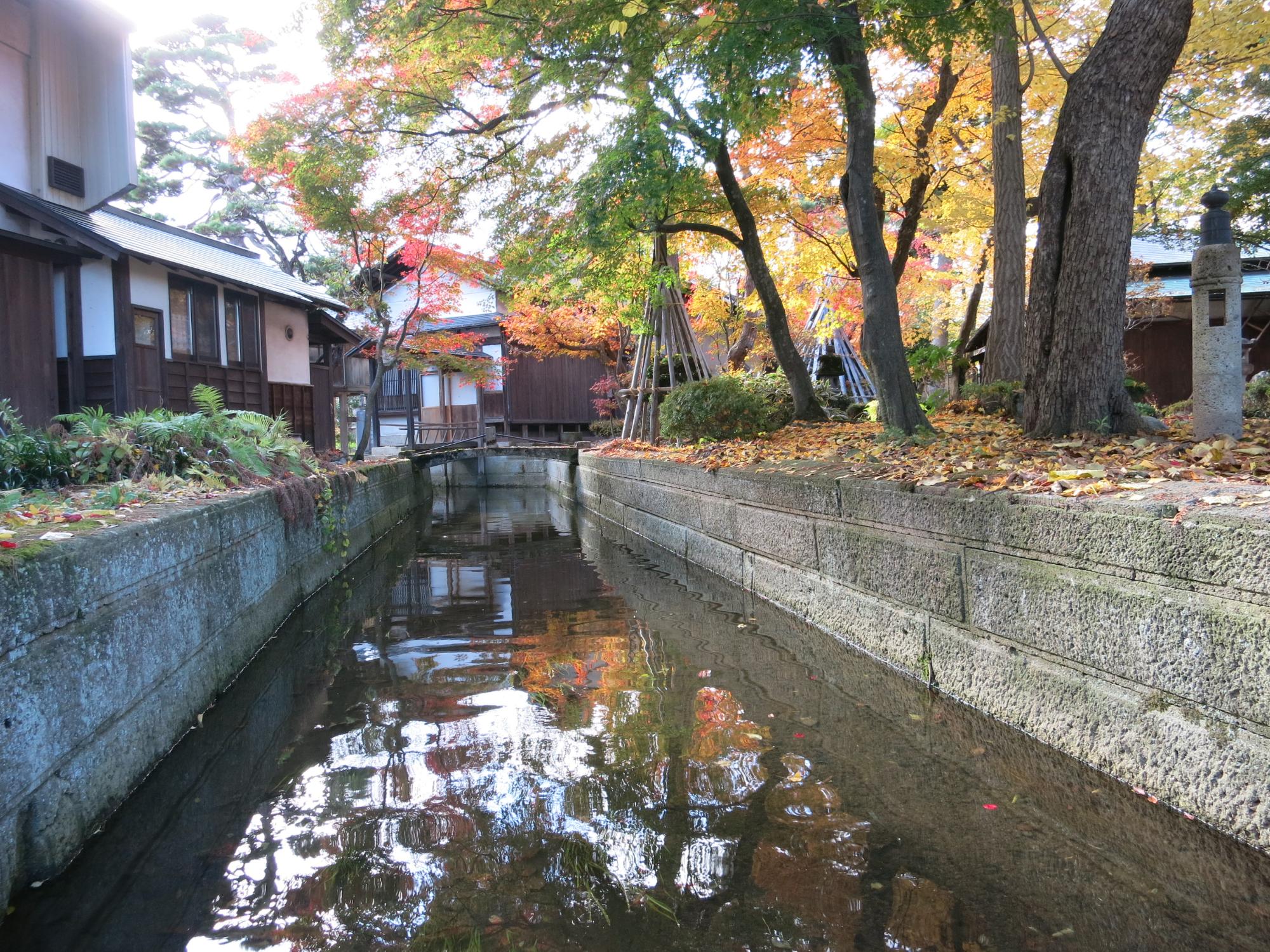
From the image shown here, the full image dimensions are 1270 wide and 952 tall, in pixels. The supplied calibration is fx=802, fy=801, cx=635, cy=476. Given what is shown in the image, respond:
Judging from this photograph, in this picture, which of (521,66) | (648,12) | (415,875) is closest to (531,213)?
(521,66)

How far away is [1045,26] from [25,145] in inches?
587

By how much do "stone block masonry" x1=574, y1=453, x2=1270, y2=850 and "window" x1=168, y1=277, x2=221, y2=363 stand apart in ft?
40.6

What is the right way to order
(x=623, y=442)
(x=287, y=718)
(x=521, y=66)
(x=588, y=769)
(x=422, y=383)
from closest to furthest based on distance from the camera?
(x=588, y=769)
(x=287, y=718)
(x=521, y=66)
(x=623, y=442)
(x=422, y=383)

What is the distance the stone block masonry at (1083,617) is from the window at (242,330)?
1317 cm

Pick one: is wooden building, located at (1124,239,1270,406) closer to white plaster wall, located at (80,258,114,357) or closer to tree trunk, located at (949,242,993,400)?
tree trunk, located at (949,242,993,400)

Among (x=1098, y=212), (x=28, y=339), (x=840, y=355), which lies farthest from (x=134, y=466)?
(x=840, y=355)

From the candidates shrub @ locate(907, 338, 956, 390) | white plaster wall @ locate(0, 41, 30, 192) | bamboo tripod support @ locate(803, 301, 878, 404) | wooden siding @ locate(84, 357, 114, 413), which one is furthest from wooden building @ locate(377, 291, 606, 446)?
white plaster wall @ locate(0, 41, 30, 192)

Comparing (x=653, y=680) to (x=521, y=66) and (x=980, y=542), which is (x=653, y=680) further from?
(x=521, y=66)

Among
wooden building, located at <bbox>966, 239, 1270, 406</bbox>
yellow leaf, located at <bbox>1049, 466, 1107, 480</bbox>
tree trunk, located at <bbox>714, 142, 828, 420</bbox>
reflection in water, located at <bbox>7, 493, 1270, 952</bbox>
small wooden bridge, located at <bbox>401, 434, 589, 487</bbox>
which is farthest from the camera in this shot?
small wooden bridge, located at <bbox>401, 434, 589, 487</bbox>

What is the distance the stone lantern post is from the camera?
15.1 ft

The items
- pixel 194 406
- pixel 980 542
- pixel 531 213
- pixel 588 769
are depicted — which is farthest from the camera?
pixel 194 406

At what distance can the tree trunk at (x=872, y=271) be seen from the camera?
27.1 feet

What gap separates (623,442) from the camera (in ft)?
53.0

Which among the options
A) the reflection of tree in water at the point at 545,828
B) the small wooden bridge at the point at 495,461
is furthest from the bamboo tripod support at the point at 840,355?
the reflection of tree in water at the point at 545,828
